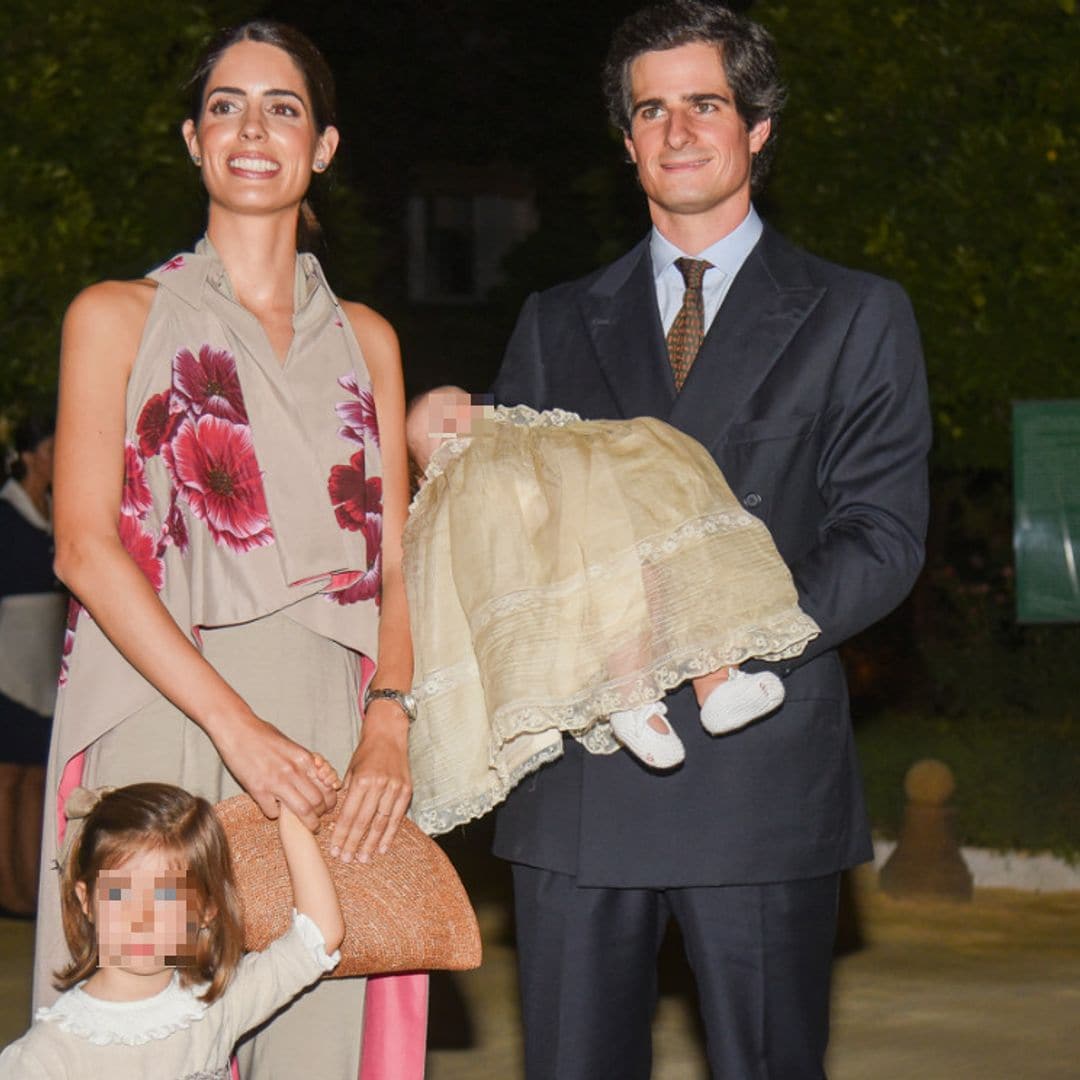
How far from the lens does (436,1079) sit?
7.54 meters

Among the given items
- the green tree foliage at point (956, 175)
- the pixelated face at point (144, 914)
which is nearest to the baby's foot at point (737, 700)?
the pixelated face at point (144, 914)

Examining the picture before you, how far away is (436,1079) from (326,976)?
12.4 feet

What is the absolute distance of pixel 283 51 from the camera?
4.12 meters

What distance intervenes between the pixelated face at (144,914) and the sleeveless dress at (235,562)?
150 mm

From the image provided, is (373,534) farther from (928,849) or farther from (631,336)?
(928,849)

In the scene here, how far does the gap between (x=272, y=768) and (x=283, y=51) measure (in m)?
1.37

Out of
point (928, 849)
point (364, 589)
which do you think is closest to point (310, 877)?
point (364, 589)

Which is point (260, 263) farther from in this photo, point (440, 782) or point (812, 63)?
point (812, 63)

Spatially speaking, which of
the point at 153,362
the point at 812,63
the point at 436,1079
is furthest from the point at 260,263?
the point at 812,63

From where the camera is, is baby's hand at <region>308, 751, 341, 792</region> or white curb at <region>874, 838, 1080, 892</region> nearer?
baby's hand at <region>308, 751, 341, 792</region>

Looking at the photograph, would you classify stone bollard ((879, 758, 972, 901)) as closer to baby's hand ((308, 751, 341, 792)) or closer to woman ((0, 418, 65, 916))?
woman ((0, 418, 65, 916))

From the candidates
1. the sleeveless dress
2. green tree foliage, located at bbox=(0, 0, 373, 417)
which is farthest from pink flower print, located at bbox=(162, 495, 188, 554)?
green tree foliage, located at bbox=(0, 0, 373, 417)

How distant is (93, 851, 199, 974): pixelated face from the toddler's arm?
19cm

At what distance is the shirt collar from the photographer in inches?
161
